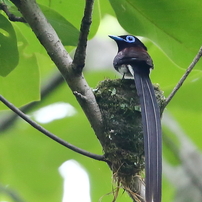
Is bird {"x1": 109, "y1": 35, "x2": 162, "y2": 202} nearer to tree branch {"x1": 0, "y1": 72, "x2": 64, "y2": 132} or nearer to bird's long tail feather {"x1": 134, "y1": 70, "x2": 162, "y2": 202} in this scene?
bird's long tail feather {"x1": 134, "y1": 70, "x2": 162, "y2": 202}

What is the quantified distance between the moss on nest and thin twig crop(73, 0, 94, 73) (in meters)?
0.32

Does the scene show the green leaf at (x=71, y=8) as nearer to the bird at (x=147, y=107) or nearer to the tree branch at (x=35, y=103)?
the bird at (x=147, y=107)

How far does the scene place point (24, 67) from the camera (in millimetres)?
1975

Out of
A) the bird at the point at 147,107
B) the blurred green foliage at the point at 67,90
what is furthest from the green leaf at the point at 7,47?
the bird at the point at 147,107

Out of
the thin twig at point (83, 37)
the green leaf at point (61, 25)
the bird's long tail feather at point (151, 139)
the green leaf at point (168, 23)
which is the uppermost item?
the green leaf at point (168, 23)

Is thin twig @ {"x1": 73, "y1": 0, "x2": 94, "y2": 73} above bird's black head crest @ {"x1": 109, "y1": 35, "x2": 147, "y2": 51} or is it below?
below

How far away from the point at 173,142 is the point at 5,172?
996mm

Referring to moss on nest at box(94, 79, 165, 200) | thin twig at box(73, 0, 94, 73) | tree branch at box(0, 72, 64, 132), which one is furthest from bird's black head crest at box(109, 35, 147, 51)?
thin twig at box(73, 0, 94, 73)

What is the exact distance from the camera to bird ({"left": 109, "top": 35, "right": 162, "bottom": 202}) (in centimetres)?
126

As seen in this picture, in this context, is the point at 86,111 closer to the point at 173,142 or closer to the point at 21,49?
the point at 21,49

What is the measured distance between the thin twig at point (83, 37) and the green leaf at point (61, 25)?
1.04 ft

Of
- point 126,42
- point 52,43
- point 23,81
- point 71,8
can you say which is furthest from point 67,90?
point 52,43

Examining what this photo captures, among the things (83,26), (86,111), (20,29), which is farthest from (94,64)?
(83,26)

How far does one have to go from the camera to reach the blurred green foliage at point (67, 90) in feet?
5.80
